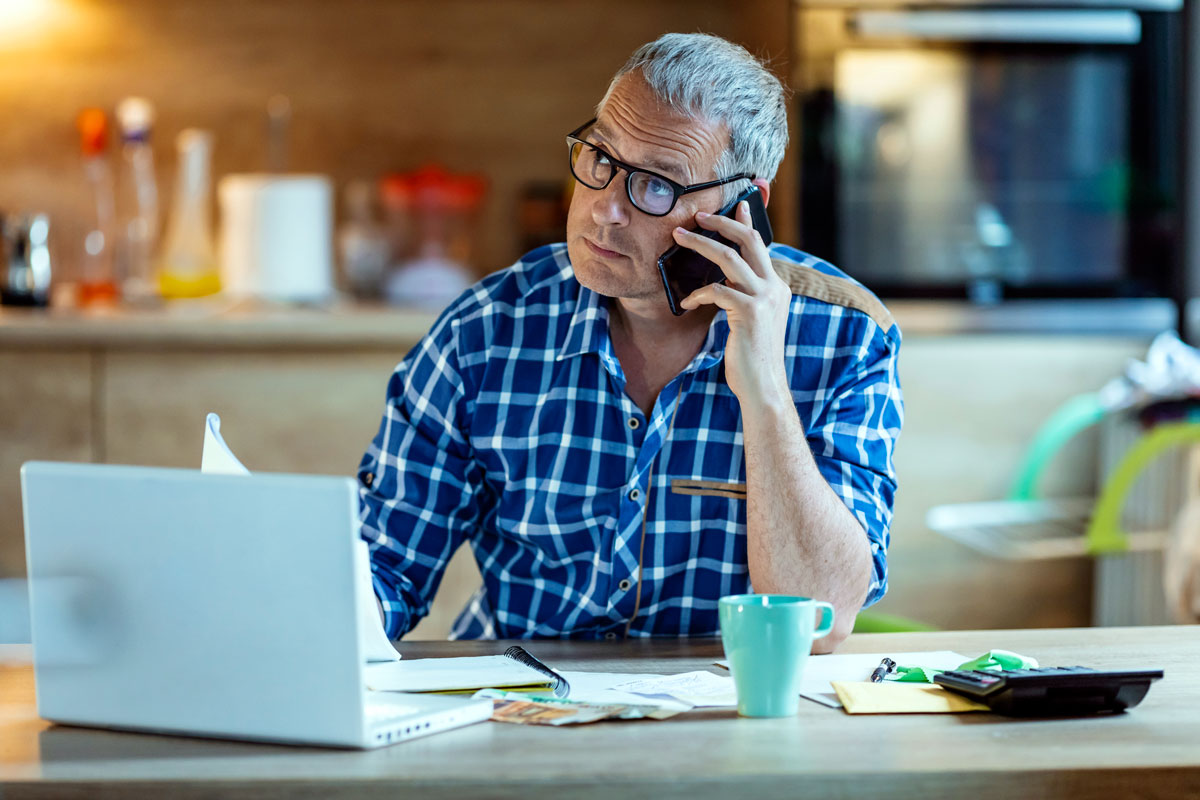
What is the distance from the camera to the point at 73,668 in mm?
831

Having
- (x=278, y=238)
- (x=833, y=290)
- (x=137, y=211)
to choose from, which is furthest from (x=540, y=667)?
(x=137, y=211)

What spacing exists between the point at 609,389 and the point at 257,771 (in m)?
0.66

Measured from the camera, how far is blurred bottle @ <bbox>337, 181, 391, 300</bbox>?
111 inches

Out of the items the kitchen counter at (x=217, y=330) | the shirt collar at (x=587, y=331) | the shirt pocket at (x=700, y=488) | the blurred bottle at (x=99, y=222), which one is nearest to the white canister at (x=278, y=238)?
the kitchen counter at (x=217, y=330)

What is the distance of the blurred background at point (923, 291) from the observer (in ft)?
7.77

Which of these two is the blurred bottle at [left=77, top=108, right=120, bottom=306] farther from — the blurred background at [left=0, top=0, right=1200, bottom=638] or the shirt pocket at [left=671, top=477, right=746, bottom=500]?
the shirt pocket at [left=671, top=477, right=746, bottom=500]

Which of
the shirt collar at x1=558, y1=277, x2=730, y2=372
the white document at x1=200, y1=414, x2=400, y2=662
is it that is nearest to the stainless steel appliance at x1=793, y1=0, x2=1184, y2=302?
the shirt collar at x1=558, y1=277, x2=730, y2=372

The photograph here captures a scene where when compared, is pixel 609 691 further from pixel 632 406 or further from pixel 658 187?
pixel 658 187

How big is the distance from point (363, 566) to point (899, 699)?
1.32ft

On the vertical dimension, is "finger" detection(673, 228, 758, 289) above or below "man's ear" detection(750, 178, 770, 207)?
below

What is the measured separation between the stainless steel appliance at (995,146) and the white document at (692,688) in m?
1.60

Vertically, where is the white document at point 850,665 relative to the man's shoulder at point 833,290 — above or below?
below

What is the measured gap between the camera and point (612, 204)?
125 centimetres

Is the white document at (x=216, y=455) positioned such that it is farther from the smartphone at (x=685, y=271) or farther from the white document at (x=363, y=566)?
the smartphone at (x=685, y=271)
